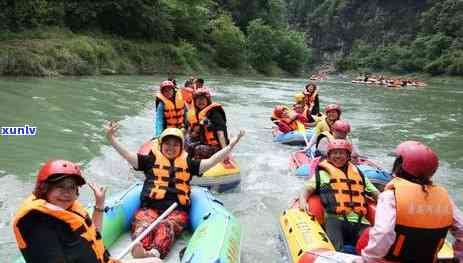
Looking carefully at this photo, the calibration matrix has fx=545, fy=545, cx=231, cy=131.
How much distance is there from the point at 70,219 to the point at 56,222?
0.27 feet

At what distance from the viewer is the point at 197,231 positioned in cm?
448

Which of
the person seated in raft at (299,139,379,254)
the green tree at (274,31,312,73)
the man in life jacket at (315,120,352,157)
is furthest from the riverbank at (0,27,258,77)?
the person seated in raft at (299,139,379,254)

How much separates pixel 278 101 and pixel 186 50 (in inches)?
608

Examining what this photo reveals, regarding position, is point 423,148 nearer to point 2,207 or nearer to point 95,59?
point 2,207

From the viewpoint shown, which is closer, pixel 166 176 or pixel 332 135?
pixel 166 176

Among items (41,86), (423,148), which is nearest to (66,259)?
(423,148)

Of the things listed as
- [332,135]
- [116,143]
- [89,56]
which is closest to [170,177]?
[116,143]

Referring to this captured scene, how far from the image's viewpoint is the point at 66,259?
2914 millimetres

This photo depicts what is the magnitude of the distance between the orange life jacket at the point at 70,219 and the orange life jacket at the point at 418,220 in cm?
177

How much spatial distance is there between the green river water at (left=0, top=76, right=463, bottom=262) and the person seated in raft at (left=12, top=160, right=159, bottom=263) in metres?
2.16

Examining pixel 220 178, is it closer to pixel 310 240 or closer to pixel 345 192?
pixel 345 192

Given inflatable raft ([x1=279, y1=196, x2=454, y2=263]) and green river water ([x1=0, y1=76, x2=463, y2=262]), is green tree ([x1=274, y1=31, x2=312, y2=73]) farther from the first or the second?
inflatable raft ([x1=279, y1=196, x2=454, y2=263])

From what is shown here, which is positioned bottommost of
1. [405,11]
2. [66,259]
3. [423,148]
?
[66,259]

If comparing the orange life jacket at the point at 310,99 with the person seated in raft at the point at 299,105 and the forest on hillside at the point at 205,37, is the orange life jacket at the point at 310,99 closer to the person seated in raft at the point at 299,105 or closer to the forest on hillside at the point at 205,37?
the person seated in raft at the point at 299,105
